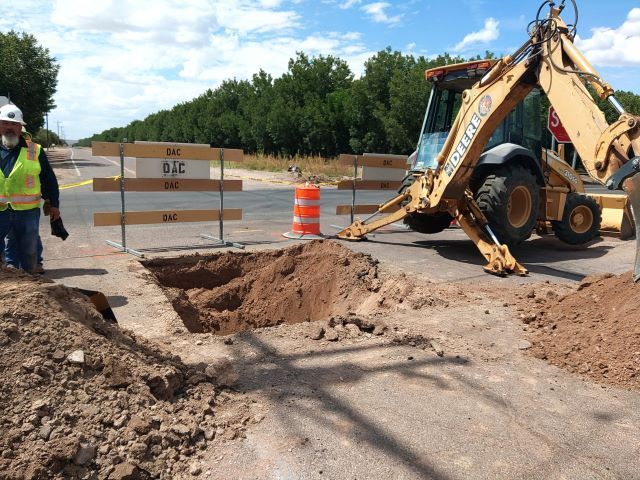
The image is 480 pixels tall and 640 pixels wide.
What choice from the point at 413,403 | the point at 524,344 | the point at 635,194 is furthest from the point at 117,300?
the point at 635,194

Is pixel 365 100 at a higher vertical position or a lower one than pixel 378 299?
higher

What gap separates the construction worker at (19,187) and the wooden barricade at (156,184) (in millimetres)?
2585

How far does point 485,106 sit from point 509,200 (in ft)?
5.96

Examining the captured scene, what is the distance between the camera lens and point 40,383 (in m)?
3.07

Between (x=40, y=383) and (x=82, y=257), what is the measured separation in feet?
18.1

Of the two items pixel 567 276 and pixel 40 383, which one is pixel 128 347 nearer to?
pixel 40 383

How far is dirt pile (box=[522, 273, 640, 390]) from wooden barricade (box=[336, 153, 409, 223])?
20.6 ft

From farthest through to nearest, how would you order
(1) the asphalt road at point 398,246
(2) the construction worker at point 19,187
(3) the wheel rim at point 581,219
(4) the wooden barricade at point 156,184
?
(3) the wheel rim at point 581,219 < (4) the wooden barricade at point 156,184 < (1) the asphalt road at point 398,246 < (2) the construction worker at point 19,187

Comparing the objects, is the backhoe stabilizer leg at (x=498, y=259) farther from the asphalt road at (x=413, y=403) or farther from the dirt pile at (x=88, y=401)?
the dirt pile at (x=88, y=401)

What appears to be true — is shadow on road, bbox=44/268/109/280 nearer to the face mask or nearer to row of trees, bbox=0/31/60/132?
the face mask

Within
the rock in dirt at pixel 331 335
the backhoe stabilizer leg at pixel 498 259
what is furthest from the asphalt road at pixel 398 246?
the rock in dirt at pixel 331 335

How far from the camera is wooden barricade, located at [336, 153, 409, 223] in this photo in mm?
11570

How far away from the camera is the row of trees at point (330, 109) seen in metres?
35.4

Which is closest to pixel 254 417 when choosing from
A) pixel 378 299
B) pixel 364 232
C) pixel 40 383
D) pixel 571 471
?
pixel 40 383
